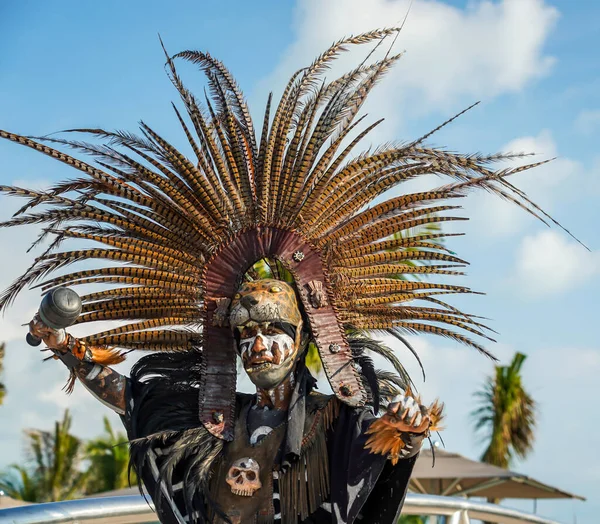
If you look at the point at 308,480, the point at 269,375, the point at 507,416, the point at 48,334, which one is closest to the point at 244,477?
the point at 308,480

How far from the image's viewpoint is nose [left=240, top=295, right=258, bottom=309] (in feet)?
17.0

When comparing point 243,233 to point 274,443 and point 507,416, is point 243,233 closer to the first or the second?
point 274,443

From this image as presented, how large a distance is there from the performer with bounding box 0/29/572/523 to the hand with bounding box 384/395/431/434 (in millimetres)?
581

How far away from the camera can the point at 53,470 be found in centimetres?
2858

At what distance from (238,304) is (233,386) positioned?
493 millimetres

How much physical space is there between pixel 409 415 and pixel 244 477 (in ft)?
3.67

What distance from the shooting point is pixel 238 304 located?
5234mm

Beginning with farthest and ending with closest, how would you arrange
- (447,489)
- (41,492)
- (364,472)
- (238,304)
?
1. (41,492)
2. (447,489)
3. (238,304)
4. (364,472)

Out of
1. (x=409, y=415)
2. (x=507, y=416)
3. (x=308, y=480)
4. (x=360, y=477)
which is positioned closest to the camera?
(x=409, y=415)

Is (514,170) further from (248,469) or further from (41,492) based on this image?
(41,492)

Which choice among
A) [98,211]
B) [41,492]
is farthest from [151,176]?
[41,492]

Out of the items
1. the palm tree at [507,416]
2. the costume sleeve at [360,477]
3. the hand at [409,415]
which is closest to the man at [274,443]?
the costume sleeve at [360,477]

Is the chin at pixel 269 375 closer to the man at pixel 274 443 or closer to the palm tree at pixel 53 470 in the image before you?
the man at pixel 274 443

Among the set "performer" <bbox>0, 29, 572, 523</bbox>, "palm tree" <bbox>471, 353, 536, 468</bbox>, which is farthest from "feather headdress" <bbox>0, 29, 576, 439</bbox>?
"palm tree" <bbox>471, 353, 536, 468</bbox>
